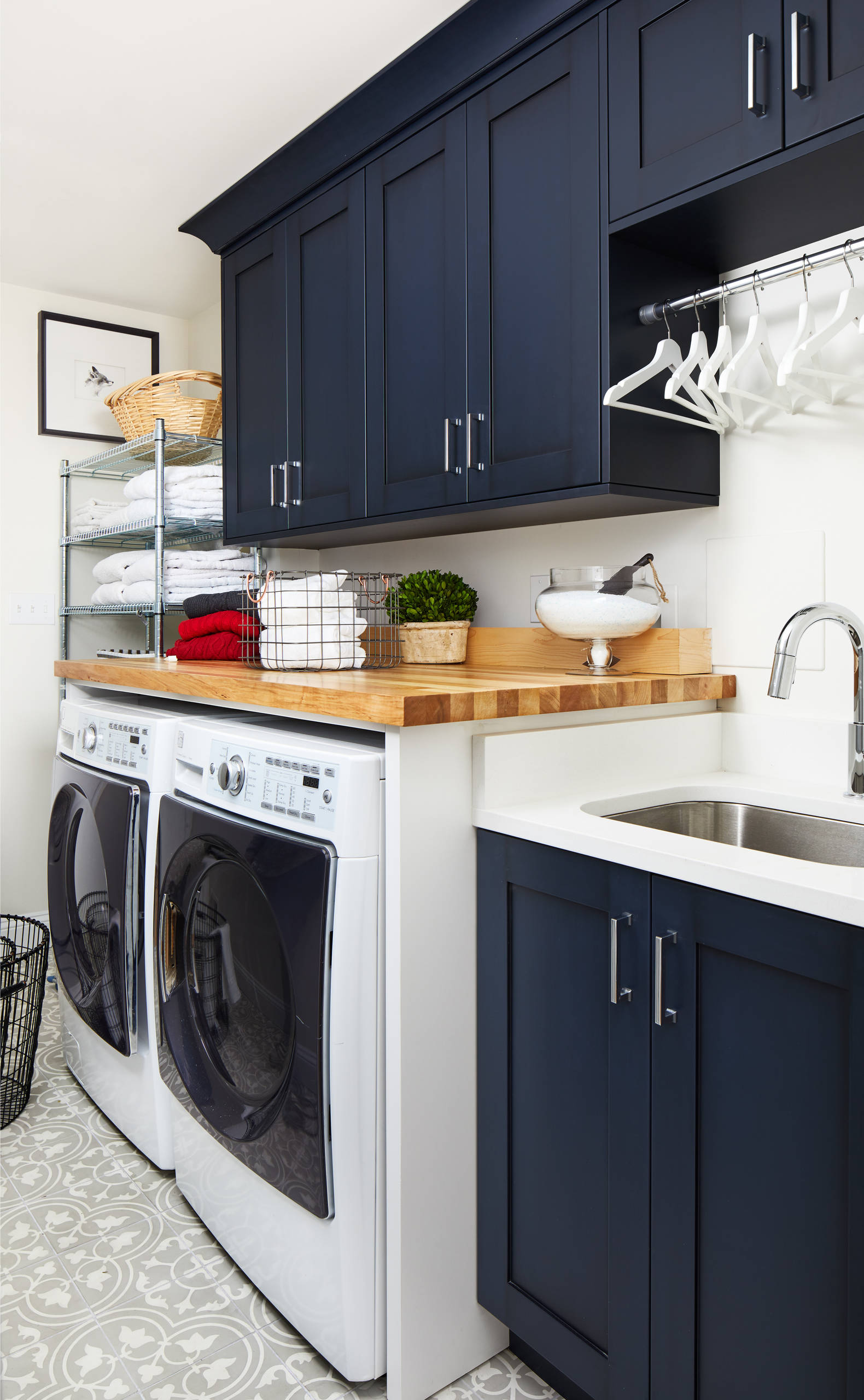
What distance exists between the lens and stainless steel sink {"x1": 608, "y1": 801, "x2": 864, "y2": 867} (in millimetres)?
1365

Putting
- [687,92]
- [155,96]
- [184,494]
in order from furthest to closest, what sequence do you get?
[184,494] < [155,96] < [687,92]

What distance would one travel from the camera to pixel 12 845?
3156 millimetres

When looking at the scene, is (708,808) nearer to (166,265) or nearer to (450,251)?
(450,251)

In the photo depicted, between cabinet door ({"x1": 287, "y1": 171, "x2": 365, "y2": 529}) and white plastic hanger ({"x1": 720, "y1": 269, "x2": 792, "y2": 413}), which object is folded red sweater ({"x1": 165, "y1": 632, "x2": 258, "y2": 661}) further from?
white plastic hanger ({"x1": 720, "y1": 269, "x2": 792, "y2": 413})

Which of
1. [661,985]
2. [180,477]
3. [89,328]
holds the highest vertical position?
[89,328]

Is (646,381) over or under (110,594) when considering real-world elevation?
over

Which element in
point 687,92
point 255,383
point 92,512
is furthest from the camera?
point 92,512

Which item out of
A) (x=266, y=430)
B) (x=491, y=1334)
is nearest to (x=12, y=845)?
(x=266, y=430)

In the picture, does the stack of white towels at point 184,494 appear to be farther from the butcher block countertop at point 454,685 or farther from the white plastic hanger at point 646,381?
the white plastic hanger at point 646,381

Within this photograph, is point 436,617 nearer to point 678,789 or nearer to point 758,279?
point 678,789

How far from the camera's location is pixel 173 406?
9.40ft

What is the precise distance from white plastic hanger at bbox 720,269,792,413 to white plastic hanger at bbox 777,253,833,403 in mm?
25

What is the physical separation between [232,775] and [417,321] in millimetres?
1055

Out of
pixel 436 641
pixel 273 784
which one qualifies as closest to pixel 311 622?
pixel 436 641
